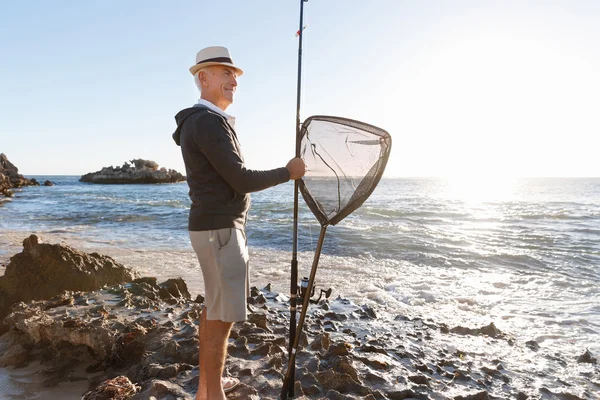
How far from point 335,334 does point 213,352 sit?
2.31 meters

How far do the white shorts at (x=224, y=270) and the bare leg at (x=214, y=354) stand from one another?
0.11m

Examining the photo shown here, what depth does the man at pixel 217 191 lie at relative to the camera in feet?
7.97

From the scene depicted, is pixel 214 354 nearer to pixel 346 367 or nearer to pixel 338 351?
pixel 346 367

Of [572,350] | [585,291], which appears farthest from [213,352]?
[585,291]

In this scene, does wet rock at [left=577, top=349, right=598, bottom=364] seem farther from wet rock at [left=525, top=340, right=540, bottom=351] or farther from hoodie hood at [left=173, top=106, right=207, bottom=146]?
hoodie hood at [left=173, top=106, right=207, bottom=146]

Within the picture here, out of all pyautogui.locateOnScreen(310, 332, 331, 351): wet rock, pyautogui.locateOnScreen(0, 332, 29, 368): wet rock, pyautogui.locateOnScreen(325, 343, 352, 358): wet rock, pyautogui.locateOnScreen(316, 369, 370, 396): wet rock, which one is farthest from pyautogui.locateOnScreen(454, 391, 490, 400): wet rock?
pyautogui.locateOnScreen(0, 332, 29, 368): wet rock

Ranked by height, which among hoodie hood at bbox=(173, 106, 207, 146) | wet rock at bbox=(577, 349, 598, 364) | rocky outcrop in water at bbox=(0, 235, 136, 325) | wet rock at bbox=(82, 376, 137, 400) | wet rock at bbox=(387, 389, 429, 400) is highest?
hoodie hood at bbox=(173, 106, 207, 146)

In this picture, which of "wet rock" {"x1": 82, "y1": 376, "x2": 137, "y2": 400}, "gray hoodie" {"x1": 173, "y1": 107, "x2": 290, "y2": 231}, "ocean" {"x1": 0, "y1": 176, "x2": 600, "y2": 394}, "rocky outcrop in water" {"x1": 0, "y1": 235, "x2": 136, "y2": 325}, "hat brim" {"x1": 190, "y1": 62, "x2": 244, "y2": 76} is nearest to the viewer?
"gray hoodie" {"x1": 173, "y1": 107, "x2": 290, "y2": 231}

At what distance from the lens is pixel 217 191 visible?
254cm

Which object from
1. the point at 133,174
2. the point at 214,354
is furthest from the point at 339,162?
A: the point at 133,174

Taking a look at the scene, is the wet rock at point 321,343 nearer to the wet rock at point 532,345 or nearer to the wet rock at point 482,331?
the wet rock at point 482,331

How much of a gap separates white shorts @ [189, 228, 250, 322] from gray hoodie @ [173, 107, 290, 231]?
67mm

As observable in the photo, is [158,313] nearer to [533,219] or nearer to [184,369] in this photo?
[184,369]

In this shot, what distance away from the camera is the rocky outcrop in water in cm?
540
